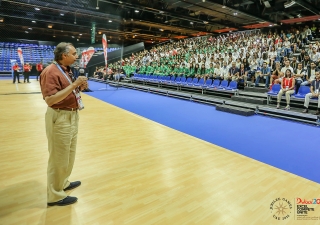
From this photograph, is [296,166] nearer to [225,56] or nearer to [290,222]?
[290,222]

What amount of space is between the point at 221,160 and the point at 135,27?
1470cm

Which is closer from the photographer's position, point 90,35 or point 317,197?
point 317,197

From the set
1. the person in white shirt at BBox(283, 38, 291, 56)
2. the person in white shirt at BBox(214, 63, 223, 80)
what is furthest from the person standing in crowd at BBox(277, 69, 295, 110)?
the person in white shirt at BBox(283, 38, 291, 56)

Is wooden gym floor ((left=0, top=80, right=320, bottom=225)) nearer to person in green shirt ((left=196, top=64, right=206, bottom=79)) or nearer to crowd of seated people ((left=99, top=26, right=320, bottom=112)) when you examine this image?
crowd of seated people ((left=99, top=26, right=320, bottom=112))

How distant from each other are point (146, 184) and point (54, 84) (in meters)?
1.34

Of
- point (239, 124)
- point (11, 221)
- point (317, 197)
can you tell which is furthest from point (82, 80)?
point (239, 124)

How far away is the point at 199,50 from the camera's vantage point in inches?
466

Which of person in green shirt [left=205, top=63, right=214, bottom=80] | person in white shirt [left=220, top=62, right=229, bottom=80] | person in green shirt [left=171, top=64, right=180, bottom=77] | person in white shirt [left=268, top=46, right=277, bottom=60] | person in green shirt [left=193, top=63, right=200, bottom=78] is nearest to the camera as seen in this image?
person in white shirt [left=268, top=46, right=277, bottom=60]

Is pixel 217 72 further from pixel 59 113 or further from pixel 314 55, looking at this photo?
pixel 59 113

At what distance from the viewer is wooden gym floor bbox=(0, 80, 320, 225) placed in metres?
1.70

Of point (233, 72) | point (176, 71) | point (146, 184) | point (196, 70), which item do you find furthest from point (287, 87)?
point (176, 71)

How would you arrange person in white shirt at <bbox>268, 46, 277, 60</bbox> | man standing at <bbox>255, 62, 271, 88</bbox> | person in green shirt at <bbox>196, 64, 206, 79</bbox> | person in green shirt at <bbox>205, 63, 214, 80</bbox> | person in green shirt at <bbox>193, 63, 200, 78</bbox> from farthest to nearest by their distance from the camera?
person in green shirt at <bbox>193, 63, 200, 78</bbox> → person in green shirt at <bbox>196, 64, 206, 79</bbox> → person in green shirt at <bbox>205, 63, 214, 80</bbox> → person in white shirt at <bbox>268, 46, 277, 60</bbox> → man standing at <bbox>255, 62, 271, 88</bbox>

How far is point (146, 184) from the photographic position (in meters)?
2.18

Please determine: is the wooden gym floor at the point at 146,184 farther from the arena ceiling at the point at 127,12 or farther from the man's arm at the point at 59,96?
the arena ceiling at the point at 127,12
